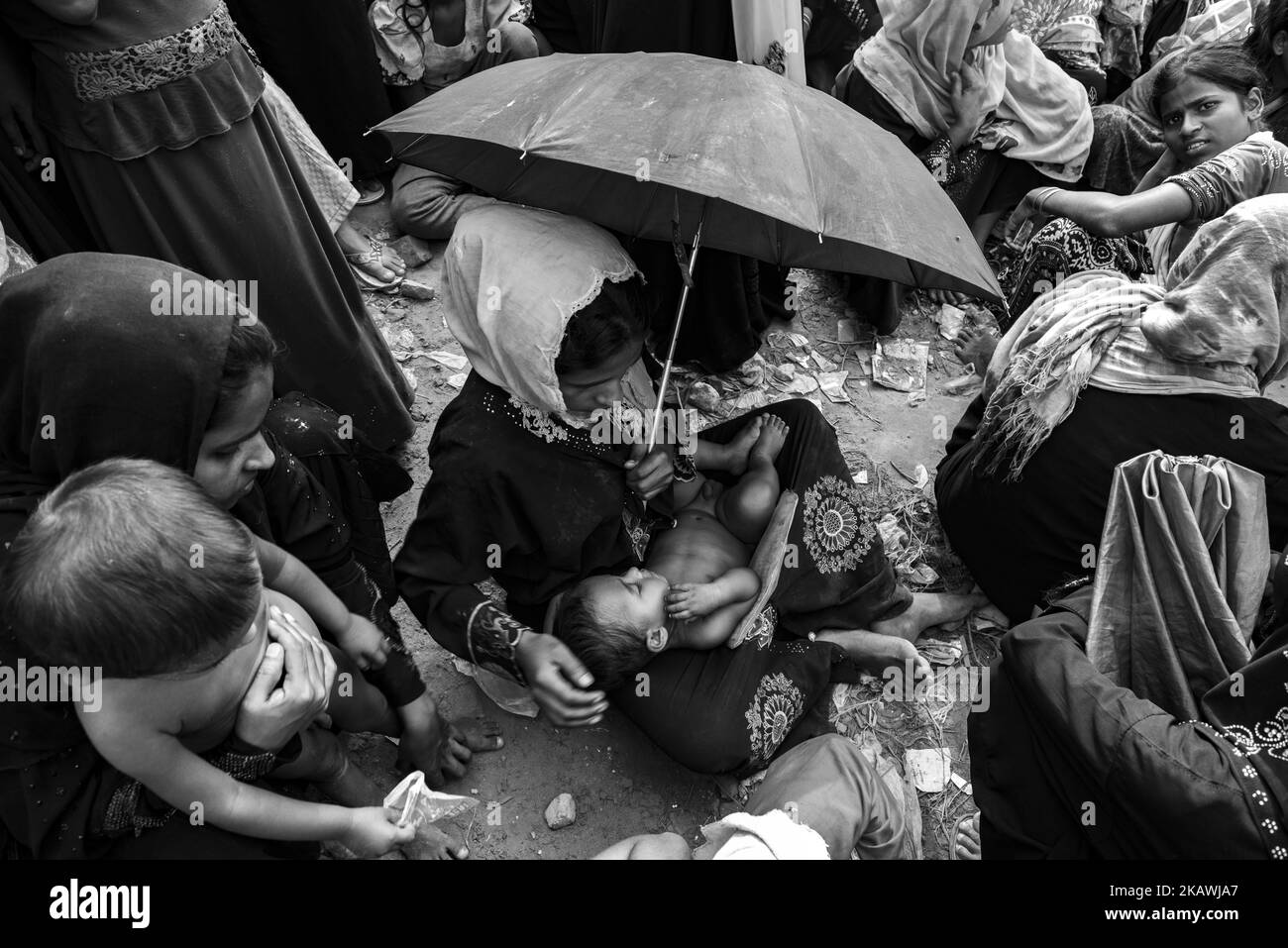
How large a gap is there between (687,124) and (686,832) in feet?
6.43

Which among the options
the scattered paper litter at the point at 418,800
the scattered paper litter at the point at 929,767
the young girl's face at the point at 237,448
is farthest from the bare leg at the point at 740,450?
the young girl's face at the point at 237,448

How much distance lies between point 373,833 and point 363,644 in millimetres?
522

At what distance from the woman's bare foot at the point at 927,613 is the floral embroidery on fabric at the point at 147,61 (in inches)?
108

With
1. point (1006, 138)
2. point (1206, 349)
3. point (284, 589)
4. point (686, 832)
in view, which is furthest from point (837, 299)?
point (284, 589)

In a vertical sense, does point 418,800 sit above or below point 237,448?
below

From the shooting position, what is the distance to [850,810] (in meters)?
2.28

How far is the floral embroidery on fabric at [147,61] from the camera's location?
8.00ft

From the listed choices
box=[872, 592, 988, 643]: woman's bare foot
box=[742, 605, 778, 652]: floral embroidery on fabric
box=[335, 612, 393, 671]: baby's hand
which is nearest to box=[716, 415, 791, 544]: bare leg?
box=[742, 605, 778, 652]: floral embroidery on fabric

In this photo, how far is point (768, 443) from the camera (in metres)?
3.01

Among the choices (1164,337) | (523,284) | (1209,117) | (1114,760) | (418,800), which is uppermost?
(1209,117)

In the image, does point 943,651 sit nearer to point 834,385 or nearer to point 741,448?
point 741,448

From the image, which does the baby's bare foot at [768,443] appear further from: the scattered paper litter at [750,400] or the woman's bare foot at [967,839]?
the woman's bare foot at [967,839]

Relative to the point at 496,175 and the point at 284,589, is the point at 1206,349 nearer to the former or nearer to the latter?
the point at 496,175

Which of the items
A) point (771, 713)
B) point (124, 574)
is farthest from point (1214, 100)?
point (124, 574)
